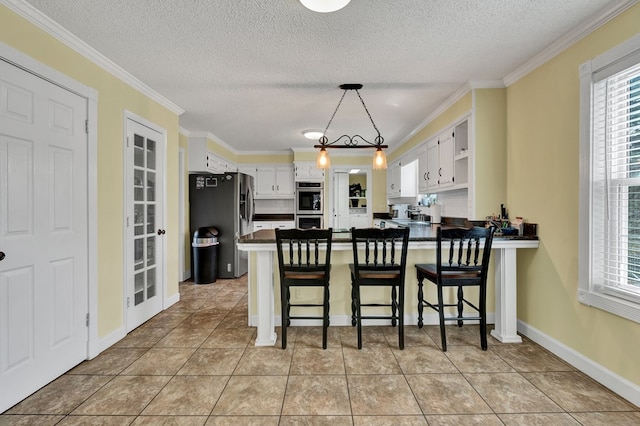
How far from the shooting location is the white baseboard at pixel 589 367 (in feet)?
6.38

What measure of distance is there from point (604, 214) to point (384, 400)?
1897 millimetres

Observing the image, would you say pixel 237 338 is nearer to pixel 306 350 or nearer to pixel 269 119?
pixel 306 350

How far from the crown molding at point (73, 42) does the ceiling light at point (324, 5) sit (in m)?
1.71

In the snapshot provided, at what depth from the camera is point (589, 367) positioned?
223 centimetres

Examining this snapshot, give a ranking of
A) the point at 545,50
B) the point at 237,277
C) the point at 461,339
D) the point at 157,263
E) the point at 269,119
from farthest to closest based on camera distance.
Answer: the point at 237,277 → the point at 269,119 → the point at 157,263 → the point at 461,339 → the point at 545,50

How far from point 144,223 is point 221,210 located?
1867 mm

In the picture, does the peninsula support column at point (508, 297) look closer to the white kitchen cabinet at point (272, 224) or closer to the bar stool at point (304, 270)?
the bar stool at point (304, 270)

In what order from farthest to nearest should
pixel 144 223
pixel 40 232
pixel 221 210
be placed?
pixel 221 210, pixel 144 223, pixel 40 232

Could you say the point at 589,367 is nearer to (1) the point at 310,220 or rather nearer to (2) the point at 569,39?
(2) the point at 569,39

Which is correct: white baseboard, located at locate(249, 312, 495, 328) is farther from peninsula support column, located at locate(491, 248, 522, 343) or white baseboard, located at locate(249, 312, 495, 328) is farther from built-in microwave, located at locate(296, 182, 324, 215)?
built-in microwave, located at locate(296, 182, 324, 215)

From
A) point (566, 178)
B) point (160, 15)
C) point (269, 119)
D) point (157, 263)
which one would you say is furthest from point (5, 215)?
point (566, 178)

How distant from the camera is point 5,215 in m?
1.89

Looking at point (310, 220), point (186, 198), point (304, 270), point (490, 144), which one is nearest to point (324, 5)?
point (304, 270)

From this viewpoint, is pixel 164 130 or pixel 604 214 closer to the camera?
pixel 604 214
